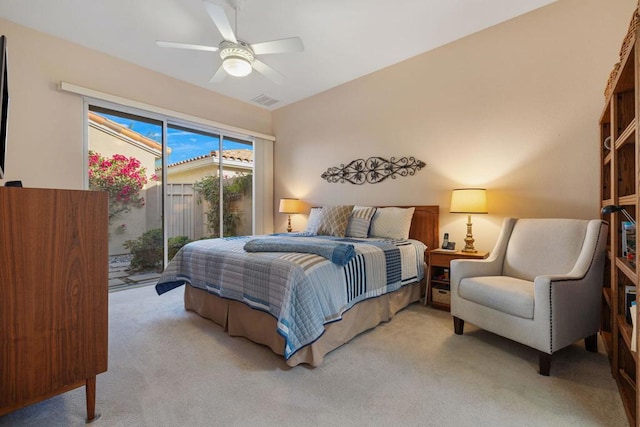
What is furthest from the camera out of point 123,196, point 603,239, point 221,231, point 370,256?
point 221,231

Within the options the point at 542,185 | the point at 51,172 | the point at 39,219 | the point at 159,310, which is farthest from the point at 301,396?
the point at 51,172

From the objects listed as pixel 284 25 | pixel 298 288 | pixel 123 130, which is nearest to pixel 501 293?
pixel 298 288

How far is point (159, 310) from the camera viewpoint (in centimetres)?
288

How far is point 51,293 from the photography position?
3.98 ft

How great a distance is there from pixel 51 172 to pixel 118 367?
2486mm

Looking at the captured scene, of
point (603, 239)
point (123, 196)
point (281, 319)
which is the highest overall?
point (123, 196)

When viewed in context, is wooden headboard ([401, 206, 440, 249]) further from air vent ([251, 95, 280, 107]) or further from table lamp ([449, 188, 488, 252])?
air vent ([251, 95, 280, 107])

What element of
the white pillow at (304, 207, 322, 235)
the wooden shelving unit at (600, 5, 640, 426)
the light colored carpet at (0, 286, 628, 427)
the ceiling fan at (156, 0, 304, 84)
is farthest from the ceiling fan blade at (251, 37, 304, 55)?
the light colored carpet at (0, 286, 628, 427)

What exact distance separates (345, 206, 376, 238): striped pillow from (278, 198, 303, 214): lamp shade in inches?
52.5

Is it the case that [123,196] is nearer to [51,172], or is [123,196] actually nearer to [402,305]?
[51,172]

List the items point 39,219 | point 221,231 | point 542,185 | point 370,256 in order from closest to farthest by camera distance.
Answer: point 39,219 → point 370,256 → point 542,185 → point 221,231

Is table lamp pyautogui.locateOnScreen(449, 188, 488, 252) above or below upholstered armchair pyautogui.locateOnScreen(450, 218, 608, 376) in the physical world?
above

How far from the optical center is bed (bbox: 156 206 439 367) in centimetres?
181

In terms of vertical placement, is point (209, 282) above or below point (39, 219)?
below
